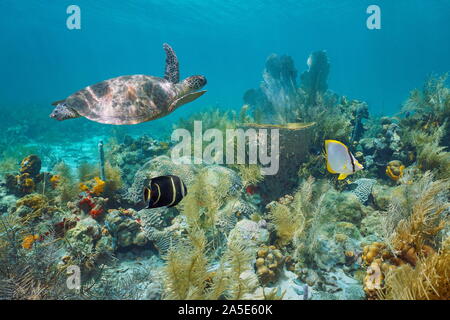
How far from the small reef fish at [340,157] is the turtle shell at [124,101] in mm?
2127

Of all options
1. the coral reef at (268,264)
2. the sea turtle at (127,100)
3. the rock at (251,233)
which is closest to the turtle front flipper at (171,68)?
the sea turtle at (127,100)

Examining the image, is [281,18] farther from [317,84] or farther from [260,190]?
[260,190]

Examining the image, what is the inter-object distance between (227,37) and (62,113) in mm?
82356

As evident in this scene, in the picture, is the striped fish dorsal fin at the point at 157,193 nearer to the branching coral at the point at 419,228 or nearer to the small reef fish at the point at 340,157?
the small reef fish at the point at 340,157

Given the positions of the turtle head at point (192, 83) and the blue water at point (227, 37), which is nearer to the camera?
the turtle head at point (192, 83)

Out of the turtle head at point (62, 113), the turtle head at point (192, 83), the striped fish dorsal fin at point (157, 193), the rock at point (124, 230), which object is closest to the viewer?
the striped fish dorsal fin at point (157, 193)

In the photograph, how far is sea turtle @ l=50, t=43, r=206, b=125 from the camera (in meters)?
3.02

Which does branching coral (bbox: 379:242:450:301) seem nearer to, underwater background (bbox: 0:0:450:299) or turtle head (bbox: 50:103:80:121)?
underwater background (bbox: 0:0:450:299)

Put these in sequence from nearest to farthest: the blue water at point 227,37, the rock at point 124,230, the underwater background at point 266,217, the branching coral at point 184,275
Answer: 1. the branching coral at point 184,275
2. the underwater background at point 266,217
3. the rock at point 124,230
4. the blue water at point 227,37

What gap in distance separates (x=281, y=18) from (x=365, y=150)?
54.5 meters

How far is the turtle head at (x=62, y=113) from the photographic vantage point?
302 centimetres

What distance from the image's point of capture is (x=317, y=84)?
8.73 meters

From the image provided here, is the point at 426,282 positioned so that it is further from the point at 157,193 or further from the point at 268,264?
the point at 157,193
